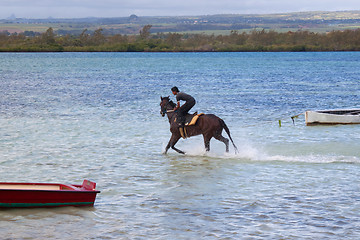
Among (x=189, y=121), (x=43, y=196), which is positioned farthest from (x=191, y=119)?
(x=43, y=196)

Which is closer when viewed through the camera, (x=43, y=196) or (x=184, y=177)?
(x=43, y=196)

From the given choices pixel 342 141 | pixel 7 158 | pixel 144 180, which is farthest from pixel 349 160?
pixel 7 158

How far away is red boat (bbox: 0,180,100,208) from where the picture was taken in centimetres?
1087

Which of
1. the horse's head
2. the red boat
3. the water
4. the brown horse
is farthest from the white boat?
the red boat

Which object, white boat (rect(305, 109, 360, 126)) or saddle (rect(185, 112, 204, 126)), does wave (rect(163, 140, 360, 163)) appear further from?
white boat (rect(305, 109, 360, 126))

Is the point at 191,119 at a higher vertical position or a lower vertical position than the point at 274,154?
higher

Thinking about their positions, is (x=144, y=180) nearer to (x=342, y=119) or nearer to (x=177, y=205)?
(x=177, y=205)

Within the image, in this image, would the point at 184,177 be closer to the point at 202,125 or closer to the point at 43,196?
the point at 202,125

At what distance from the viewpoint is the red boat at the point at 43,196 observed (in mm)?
10867

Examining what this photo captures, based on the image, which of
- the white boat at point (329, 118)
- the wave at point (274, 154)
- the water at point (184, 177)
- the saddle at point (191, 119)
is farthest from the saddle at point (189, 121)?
the white boat at point (329, 118)

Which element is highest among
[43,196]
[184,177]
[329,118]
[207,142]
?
[43,196]

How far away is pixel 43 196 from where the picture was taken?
10977mm

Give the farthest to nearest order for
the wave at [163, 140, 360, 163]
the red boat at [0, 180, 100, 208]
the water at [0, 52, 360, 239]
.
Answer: the wave at [163, 140, 360, 163], the red boat at [0, 180, 100, 208], the water at [0, 52, 360, 239]

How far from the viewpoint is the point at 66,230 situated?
10.1 metres
